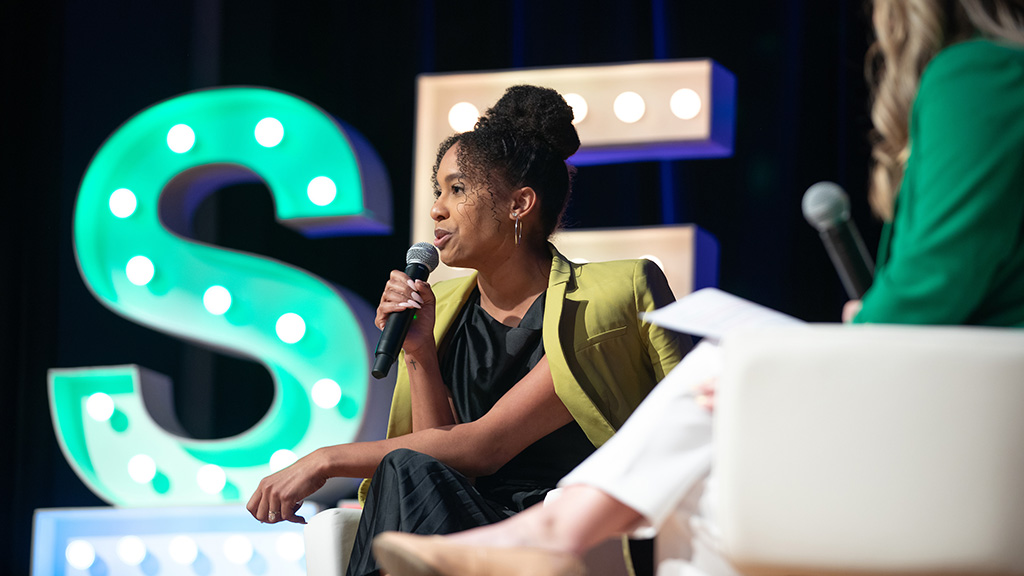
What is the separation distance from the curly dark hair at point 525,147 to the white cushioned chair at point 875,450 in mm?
1075

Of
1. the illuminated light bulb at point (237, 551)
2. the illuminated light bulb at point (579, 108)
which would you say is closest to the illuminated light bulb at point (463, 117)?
the illuminated light bulb at point (579, 108)

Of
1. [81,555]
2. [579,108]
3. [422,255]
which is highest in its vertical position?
[579,108]

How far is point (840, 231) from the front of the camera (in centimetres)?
125

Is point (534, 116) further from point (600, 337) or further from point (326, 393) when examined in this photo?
point (326, 393)

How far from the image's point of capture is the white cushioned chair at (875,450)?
1075 mm

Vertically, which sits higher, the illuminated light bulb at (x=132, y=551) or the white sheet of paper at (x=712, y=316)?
the white sheet of paper at (x=712, y=316)

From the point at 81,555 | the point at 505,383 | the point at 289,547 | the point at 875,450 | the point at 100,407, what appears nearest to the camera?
the point at 875,450

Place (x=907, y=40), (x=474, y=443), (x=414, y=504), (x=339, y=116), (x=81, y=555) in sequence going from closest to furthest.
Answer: (x=907, y=40)
(x=414, y=504)
(x=474, y=443)
(x=81, y=555)
(x=339, y=116)

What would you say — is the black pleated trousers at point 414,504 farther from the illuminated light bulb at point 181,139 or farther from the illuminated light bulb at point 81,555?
the illuminated light bulb at point 181,139

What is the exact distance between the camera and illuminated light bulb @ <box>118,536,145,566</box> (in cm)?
256

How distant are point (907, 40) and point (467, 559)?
89 centimetres

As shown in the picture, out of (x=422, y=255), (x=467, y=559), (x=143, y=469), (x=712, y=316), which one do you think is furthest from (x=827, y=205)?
(x=143, y=469)

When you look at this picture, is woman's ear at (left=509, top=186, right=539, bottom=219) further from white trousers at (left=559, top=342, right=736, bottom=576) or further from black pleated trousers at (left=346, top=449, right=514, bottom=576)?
white trousers at (left=559, top=342, right=736, bottom=576)

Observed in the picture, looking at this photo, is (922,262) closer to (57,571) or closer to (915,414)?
(915,414)
